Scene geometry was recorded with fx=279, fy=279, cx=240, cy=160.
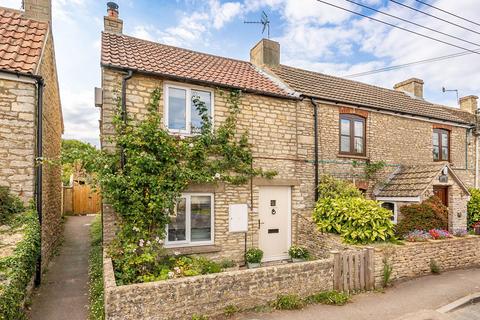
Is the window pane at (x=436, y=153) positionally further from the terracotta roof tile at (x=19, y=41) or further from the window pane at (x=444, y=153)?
the terracotta roof tile at (x=19, y=41)

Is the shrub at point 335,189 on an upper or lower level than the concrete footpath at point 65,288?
upper

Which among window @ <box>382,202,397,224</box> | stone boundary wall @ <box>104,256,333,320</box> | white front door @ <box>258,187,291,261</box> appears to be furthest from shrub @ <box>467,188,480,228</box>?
stone boundary wall @ <box>104,256,333,320</box>

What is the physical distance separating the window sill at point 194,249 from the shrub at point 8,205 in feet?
12.2

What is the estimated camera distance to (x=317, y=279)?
6.54 m

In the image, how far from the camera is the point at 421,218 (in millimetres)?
9203

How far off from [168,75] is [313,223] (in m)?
6.51

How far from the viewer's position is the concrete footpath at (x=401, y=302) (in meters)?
5.64

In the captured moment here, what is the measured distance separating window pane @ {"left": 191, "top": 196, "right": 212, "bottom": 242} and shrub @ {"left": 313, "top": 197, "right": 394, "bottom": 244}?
11.7 ft

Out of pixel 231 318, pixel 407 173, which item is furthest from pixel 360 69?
pixel 231 318

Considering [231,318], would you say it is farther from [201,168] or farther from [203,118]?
[203,118]

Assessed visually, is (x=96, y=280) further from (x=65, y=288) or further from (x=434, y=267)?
(x=434, y=267)

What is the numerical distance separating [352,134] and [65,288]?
1074 cm

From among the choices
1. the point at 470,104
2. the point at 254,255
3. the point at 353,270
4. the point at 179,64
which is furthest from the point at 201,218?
the point at 470,104

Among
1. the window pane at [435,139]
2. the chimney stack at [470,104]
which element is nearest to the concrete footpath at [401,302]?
the window pane at [435,139]
